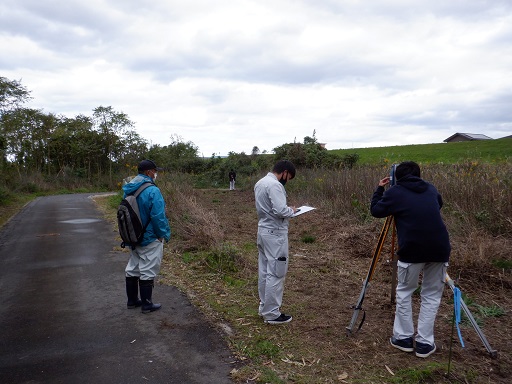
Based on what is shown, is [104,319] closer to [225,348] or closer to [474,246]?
[225,348]

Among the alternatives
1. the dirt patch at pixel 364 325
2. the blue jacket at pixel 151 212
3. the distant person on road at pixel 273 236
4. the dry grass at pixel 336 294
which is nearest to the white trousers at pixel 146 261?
the blue jacket at pixel 151 212

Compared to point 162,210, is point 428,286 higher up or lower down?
lower down

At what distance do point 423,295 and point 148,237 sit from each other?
11.0 feet

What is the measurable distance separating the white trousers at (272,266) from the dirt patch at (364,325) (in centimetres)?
25

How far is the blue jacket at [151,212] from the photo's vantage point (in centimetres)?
548

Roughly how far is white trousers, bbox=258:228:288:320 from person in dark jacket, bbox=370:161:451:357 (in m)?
1.19

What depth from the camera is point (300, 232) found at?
452 inches

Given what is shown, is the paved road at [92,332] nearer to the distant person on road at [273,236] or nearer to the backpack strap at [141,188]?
the distant person on road at [273,236]

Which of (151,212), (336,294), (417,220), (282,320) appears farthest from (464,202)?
(151,212)

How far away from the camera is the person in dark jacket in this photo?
13.8 ft

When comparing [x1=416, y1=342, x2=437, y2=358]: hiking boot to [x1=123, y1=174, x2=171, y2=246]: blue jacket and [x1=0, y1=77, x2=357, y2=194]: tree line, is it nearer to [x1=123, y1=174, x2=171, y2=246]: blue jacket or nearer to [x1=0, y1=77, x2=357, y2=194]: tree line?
[x1=123, y1=174, x2=171, y2=246]: blue jacket

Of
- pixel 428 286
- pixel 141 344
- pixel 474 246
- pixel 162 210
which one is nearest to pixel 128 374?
pixel 141 344

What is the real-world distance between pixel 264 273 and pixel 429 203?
2.10 meters

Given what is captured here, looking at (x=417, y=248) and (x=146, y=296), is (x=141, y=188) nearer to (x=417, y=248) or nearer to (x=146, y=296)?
(x=146, y=296)
